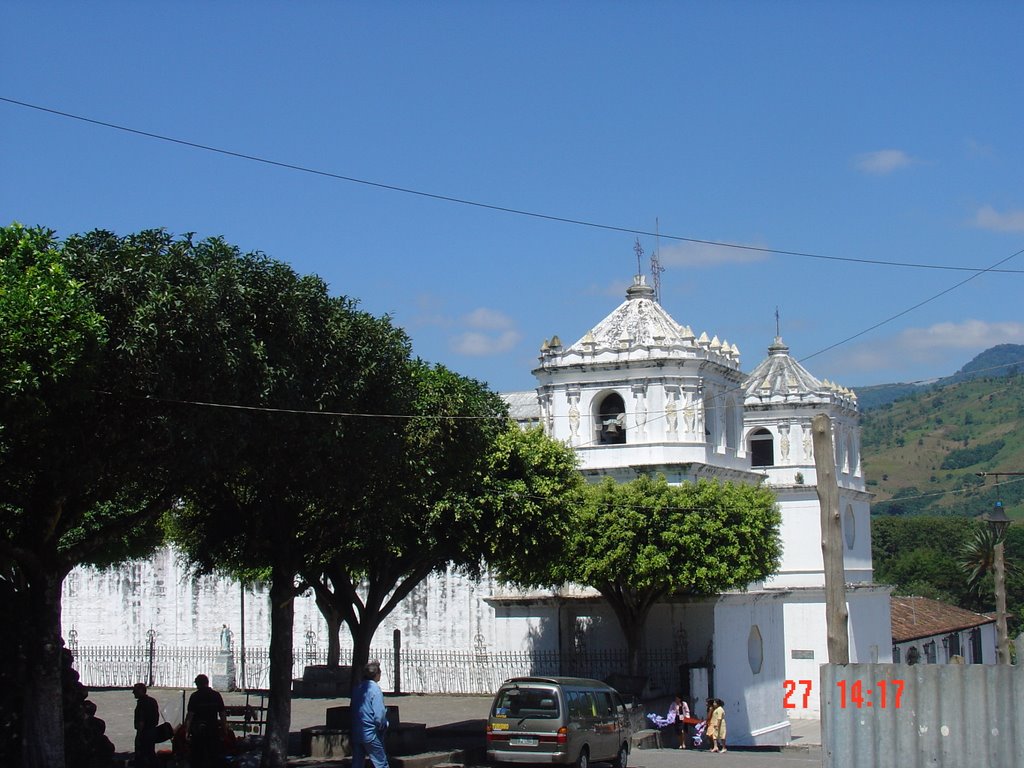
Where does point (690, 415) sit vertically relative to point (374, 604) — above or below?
above

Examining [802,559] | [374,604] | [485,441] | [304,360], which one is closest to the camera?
[304,360]

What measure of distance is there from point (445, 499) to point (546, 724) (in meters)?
5.71

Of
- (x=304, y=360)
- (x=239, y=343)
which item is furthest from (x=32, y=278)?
(x=304, y=360)

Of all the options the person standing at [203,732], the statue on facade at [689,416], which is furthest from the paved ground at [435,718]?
the statue on facade at [689,416]

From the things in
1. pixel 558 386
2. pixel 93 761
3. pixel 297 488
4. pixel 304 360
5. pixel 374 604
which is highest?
pixel 558 386

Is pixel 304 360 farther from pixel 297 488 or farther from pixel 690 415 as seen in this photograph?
pixel 690 415

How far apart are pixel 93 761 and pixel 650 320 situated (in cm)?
2681

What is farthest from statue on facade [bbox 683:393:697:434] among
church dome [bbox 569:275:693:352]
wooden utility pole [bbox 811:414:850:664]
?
wooden utility pole [bbox 811:414:850:664]

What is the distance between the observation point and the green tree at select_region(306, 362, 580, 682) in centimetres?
2188

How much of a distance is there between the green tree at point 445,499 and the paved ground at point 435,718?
3.88 meters

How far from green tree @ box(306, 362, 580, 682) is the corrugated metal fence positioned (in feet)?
31.6

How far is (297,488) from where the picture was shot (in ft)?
66.2
